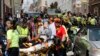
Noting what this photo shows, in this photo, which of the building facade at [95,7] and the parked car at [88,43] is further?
the building facade at [95,7]

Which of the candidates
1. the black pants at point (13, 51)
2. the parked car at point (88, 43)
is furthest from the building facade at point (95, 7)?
the black pants at point (13, 51)

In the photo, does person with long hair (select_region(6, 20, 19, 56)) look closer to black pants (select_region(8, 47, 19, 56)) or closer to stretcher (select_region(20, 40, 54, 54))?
black pants (select_region(8, 47, 19, 56))

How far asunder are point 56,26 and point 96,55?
344cm

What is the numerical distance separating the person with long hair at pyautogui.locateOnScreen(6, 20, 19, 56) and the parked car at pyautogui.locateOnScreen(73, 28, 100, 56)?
82.2 inches

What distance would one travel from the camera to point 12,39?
1252 centimetres

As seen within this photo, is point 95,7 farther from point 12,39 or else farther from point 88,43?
point 88,43

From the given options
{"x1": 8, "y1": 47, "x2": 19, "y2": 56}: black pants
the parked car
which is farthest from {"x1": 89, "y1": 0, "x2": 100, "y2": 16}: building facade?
{"x1": 8, "y1": 47, "x2": 19, "y2": 56}: black pants

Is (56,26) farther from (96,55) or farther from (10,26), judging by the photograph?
(96,55)

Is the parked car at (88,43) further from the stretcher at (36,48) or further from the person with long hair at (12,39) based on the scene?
the person with long hair at (12,39)

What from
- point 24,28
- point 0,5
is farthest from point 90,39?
point 0,5

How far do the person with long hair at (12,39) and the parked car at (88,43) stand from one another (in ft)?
6.85

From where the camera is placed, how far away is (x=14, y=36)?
1252 centimetres

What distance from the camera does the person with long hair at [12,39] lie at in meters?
12.3

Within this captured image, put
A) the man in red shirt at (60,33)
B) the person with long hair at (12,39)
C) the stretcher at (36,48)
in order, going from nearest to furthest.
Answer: the stretcher at (36,48) < the person with long hair at (12,39) < the man in red shirt at (60,33)
